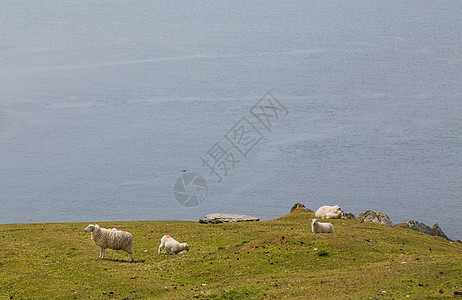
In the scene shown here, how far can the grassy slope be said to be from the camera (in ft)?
80.9

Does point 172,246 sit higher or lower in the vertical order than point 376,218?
lower

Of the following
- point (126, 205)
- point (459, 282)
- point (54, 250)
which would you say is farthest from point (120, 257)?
point (126, 205)

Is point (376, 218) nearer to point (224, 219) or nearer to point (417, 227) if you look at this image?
point (417, 227)

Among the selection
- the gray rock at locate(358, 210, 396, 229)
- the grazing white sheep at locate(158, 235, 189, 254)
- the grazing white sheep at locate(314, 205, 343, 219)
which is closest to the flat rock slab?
the grazing white sheep at locate(314, 205, 343, 219)

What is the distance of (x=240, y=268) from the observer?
29.0 m

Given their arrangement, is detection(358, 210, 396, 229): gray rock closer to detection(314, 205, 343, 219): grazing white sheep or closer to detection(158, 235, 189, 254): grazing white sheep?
detection(314, 205, 343, 219): grazing white sheep

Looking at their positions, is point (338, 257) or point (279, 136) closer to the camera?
point (338, 257)

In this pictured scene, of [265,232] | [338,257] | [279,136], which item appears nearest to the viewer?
[338,257]

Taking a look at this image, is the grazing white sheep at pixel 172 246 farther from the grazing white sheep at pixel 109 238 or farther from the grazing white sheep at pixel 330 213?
the grazing white sheep at pixel 330 213

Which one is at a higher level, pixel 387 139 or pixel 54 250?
pixel 387 139

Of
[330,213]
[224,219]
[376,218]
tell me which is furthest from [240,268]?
[224,219]

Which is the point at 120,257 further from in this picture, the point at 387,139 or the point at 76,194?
the point at 387,139

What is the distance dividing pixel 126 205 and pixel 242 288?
132m

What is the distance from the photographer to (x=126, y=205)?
504ft
